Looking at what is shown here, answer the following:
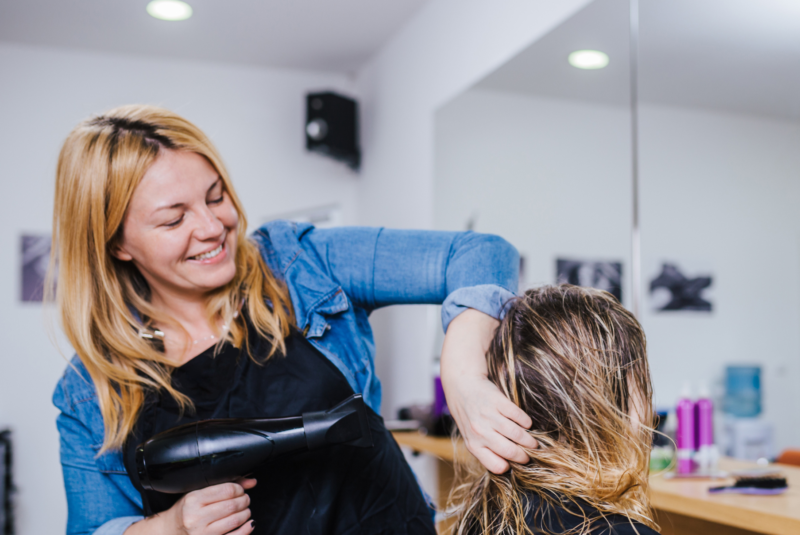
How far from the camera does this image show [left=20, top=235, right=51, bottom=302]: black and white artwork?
11.5 feet

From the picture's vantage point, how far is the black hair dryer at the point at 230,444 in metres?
0.81

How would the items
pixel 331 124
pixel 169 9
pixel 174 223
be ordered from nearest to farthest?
pixel 174 223 → pixel 169 9 → pixel 331 124

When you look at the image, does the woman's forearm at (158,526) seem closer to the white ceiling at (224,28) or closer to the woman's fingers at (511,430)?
the woman's fingers at (511,430)

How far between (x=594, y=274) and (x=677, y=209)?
1.09 feet

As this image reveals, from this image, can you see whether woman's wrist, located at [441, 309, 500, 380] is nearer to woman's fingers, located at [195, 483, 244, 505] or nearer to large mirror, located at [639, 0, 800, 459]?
woman's fingers, located at [195, 483, 244, 505]

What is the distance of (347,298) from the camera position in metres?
1.05

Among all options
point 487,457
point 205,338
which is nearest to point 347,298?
point 205,338

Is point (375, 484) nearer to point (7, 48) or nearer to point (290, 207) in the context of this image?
point (290, 207)

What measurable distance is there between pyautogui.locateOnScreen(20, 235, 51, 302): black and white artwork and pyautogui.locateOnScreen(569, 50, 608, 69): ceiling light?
9.55 feet

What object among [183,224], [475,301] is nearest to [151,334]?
[183,224]

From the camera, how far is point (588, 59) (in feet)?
6.51

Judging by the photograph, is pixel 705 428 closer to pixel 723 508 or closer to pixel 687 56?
pixel 723 508

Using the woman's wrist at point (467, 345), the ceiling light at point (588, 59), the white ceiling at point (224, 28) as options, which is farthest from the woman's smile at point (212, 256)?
the white ceiling at point (224, 28)

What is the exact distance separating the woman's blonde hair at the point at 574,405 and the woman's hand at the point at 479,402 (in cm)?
7
